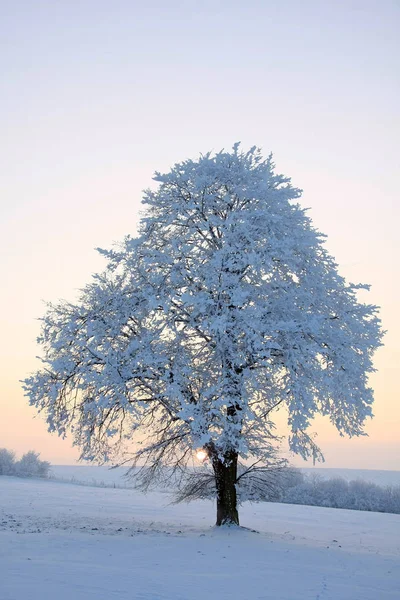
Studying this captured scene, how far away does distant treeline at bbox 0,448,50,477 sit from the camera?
164 ft

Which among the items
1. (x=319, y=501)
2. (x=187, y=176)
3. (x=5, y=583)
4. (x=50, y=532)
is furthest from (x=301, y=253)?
(x=319, y=501)

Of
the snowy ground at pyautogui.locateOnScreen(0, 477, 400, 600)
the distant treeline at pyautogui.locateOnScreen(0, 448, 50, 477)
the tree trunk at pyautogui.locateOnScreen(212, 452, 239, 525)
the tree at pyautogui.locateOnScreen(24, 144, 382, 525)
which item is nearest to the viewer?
the snowy ground at pyautogui.locateOnScreen(0, 477, 400, 600)

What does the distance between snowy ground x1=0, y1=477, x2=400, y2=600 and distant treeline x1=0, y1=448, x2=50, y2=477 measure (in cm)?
2836

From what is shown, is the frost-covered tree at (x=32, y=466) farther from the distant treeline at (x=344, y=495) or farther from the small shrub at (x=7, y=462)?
the distant treeline at (x=344, y=495)

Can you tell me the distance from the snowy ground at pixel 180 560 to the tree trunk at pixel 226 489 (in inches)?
25.3

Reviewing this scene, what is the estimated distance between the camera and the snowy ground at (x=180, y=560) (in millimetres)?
9352

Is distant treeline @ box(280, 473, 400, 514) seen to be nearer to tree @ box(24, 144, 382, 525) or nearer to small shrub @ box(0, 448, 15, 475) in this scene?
tree @ box(24, 144, 382, 525)

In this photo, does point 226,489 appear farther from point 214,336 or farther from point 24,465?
point 24,465

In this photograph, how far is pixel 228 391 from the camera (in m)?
15.8

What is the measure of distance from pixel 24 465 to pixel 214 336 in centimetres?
4188

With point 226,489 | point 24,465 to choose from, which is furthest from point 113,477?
point 226,489

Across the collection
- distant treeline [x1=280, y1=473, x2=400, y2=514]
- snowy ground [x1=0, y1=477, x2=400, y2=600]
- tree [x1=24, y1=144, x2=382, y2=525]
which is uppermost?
tree [x1=24, y1=144, x2=382, y2=525]

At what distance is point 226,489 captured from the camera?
709 inches

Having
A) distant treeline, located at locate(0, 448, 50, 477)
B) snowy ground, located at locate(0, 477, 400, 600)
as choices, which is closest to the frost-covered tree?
distant treeline, located at locate(0, 448, 50, 477)
